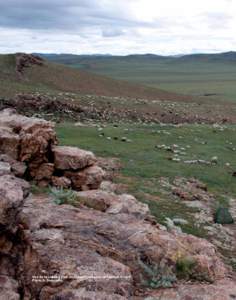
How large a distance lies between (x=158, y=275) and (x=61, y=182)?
491 centimetres

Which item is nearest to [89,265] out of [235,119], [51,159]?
[51,159]

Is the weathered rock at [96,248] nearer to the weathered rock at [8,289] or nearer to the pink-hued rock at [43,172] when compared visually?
the weathered rock at [8,289]

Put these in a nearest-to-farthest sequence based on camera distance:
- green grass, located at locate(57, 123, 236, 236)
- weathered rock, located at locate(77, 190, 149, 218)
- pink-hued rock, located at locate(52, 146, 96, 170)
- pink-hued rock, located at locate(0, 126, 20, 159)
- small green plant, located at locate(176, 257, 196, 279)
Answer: small green plant, located at locate(176, 257, 196, 279) < weathered rock, located at locate(77, 190, 149, 218) < pink-hued rock, located at locate(0, 126, 20, 159) < pink-hued rock, located at locate(52, 146, 96, 170) < green grass, located at locate(57, 123, 236, 236)

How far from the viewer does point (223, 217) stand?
13.6m

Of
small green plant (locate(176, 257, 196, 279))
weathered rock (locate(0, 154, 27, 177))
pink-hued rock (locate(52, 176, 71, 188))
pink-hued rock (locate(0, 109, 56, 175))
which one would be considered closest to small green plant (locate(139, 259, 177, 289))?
small green plant (locate(176, 257, 196, 279))

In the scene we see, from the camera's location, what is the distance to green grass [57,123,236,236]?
14445 mm

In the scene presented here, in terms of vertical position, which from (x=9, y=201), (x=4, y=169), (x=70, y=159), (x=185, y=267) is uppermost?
(x=9, y=201)

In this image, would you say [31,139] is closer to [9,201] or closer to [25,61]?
[9,201]

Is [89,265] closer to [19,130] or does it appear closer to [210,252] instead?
[210,252]

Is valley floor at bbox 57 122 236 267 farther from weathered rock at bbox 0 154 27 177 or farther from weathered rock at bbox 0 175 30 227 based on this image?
weathered rock at bbox 0 175 30 227

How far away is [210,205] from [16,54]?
4346 cm

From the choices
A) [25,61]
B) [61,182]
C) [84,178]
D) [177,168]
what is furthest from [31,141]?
[25,61]

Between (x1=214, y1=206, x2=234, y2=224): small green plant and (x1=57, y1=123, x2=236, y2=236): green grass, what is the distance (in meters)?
0.68

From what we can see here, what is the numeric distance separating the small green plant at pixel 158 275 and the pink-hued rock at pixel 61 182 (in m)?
4.59
